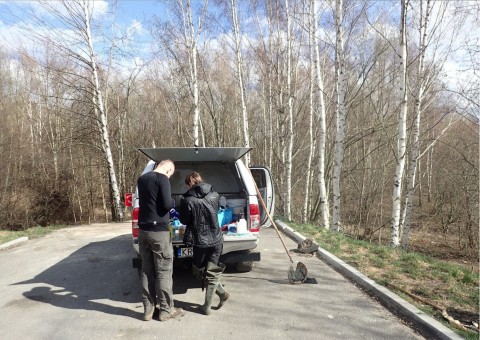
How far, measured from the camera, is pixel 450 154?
20.7 metres

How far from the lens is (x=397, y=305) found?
4391mm

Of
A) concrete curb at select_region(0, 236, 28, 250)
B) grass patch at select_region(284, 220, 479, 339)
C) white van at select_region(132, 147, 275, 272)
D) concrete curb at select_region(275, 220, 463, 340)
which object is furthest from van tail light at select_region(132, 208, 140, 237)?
concrete curb at select_region(0, 236, 28, 250)

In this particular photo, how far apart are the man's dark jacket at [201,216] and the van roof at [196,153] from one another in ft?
3.26

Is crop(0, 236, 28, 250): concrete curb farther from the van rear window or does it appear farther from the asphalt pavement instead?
the van rear window

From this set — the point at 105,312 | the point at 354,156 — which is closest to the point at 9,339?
the point at 105,312

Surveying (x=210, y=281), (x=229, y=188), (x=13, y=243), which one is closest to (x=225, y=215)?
(x=229, y=188)

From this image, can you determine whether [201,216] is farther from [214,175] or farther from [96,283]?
[96,283]

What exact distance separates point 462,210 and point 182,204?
1653 cm

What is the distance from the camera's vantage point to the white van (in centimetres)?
489

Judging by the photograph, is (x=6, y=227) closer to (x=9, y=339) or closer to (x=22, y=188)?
(x=22, y=188)

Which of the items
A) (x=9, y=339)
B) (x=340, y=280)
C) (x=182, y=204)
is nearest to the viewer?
(x=9, y=339)

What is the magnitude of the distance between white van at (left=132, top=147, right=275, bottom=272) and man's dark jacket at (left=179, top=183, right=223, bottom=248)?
52cm

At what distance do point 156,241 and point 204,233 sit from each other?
1.84 ft

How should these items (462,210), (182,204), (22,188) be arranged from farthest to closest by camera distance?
(22,188) < (462,210) < (182,204)
